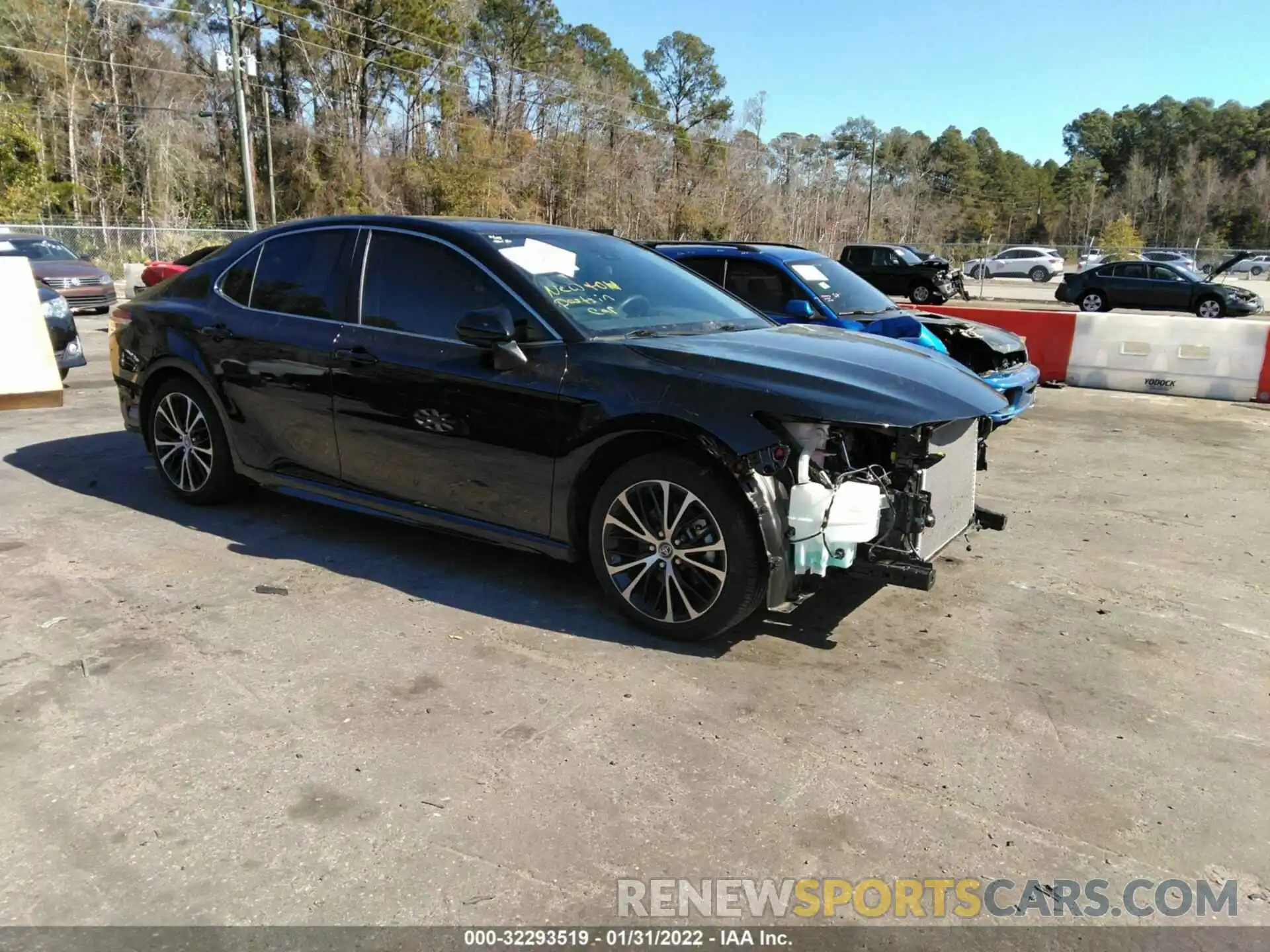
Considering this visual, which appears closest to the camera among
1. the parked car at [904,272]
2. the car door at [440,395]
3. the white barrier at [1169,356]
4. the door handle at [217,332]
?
the car door at [440,395]

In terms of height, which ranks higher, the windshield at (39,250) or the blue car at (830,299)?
the windshield at (39,250)

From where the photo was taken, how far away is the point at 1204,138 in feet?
322

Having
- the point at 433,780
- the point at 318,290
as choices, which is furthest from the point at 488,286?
the point at 433,780

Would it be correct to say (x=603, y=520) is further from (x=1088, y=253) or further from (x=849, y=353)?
(x=1088, y=253)

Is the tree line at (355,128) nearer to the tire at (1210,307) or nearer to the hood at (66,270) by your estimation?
the hood at (66,270)

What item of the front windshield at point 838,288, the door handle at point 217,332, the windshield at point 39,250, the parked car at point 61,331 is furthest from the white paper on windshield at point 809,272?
the windshield at point 39,250

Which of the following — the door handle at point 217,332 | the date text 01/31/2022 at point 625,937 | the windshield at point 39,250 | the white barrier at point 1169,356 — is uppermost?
the windshield at point 39,250

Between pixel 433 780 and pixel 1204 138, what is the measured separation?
394ft

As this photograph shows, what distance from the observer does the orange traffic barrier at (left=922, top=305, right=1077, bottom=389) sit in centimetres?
1191

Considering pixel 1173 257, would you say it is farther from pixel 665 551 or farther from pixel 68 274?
pixel 665 551

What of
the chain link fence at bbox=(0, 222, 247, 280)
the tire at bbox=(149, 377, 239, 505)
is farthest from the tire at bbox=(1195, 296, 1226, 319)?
the chain link fence at bbox=(0, 222, 247, 280)

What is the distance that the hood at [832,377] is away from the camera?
11.4 ft

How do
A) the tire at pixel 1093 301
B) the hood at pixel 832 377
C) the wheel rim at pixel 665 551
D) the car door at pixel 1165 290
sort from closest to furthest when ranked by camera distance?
the hood at pixel 832 377
the wheel rim at pixel 665 551
the car door at pixel 1165 290
the tire at pixel 1093 301

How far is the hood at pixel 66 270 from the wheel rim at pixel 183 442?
13703mm
